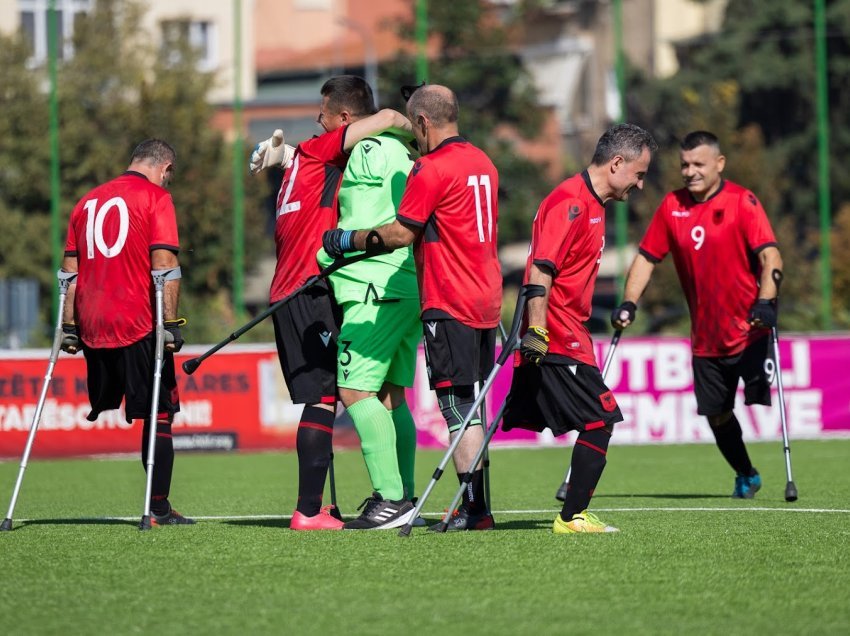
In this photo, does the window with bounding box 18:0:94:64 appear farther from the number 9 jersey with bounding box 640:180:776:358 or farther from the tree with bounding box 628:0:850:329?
the number 9 jersey with bounding box 640:180:776:358

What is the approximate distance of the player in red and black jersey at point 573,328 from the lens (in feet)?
24.6

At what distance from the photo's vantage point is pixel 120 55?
112 feet

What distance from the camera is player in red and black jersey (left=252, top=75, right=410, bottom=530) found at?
315 inches

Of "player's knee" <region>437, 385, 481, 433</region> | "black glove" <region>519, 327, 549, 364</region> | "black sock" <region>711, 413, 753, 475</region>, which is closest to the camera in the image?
"black glove" <region>519, 327, 549, 364</region>

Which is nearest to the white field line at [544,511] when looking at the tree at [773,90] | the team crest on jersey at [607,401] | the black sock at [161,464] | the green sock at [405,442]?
the black sock at [161,464]

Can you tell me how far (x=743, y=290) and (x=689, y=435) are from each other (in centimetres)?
765

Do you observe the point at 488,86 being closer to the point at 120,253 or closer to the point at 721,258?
the point at 721,258

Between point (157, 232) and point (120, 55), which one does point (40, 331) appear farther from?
point (157, 232)

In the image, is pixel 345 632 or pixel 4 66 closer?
pixel 345 632

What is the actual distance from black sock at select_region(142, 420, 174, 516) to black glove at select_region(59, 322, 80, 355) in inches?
22.9

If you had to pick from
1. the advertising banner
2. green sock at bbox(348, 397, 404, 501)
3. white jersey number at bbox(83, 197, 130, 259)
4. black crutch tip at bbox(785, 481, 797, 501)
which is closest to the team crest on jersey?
green sock at bbox(348, 397, 404, 501)

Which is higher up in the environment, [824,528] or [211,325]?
[211,325]

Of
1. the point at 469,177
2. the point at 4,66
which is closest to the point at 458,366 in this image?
the point at 469,177

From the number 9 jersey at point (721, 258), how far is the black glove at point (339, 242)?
11.3ft
